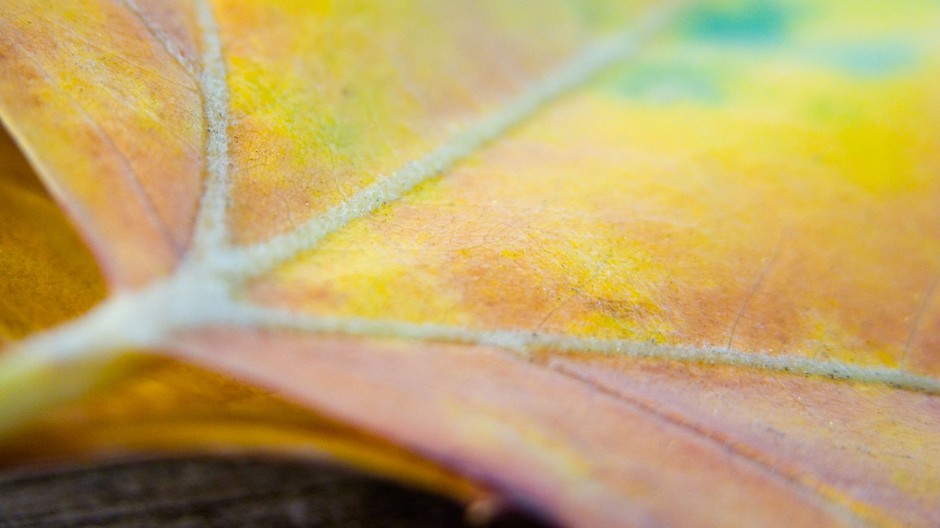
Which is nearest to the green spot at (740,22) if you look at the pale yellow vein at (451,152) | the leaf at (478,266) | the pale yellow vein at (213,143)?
the pale yellow vein at (451,152)

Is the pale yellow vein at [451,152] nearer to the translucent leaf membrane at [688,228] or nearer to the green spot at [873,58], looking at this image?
the translucent leaf membrane at [688,228]

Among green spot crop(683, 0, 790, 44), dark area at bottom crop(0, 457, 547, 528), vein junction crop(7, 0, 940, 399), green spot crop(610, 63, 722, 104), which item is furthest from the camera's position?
green spot crop(683, 0, 790, 44)

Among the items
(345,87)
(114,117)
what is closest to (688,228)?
(345,87)

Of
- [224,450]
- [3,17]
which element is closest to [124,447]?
[224,450]

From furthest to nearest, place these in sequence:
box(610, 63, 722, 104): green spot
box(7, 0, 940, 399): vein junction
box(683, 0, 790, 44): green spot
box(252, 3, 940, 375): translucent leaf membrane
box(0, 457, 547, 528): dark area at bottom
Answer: box(683, 0, 790, 44): green spot → box(610, 63, 722, 104): green spot → box(0, 457, 547, 528): dark area at bottom → box(252, 3, 940, 375): translucent leaf membrane → box(7, 0, 940, 399): vein junction

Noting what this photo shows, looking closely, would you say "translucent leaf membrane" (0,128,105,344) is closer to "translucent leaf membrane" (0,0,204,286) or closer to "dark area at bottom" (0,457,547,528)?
"translucent leaf membrane" (0,0,204,286)

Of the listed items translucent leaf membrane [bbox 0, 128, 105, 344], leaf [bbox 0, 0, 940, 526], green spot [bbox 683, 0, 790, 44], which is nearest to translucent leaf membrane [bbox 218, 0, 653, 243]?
leaf [bbox 0, 0, 940, 526]
